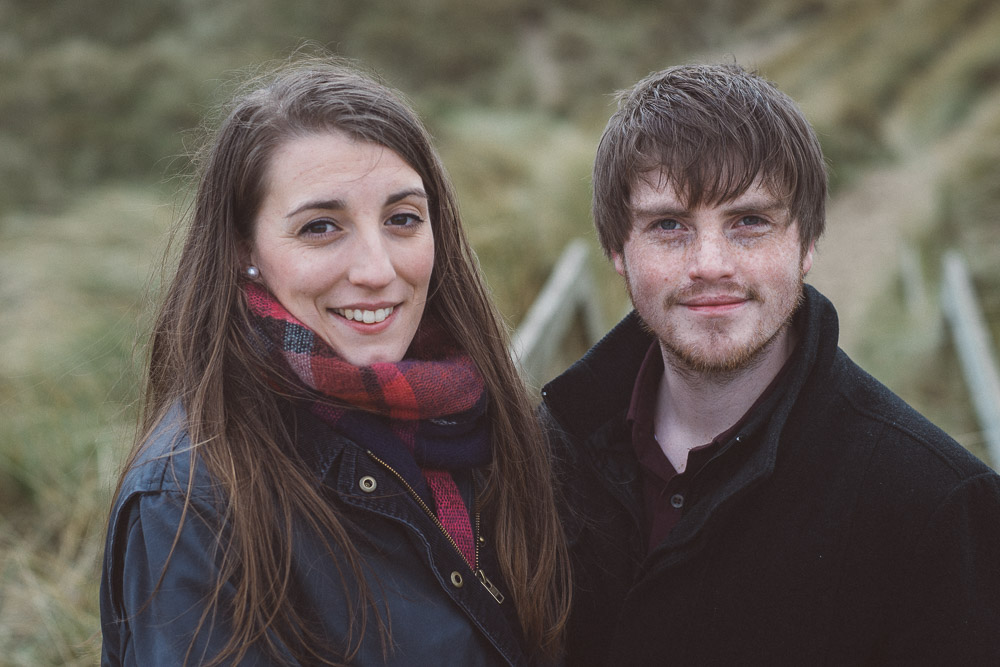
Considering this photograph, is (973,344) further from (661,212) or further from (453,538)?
(453,538)

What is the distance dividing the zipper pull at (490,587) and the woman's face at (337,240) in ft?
1.65

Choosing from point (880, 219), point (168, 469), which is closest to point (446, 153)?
point (880, 219)

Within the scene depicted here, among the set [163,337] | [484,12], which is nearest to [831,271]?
[484,12]

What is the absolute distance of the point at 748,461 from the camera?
6.56 ft

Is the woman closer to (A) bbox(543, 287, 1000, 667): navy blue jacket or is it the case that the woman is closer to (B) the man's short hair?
(A) bbox(543, 287, 1000, 667): navy blue jacket

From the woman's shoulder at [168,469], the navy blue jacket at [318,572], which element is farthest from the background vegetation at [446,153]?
the navy blue jacket at [318,572]

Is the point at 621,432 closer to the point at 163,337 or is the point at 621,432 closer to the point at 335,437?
the point at 335,437

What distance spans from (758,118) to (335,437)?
1.19 m

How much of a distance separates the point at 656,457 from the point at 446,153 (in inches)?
231

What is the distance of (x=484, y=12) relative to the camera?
11.5 m

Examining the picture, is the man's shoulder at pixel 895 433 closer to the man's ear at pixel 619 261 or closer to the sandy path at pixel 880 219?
the man's ear at pixel 619 261

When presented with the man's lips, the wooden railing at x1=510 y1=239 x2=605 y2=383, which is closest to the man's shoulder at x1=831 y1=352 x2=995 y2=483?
the man's lips

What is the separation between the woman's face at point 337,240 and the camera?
1904 millimetres

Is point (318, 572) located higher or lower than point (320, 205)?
lower
